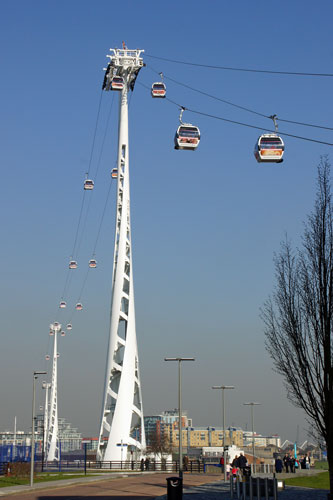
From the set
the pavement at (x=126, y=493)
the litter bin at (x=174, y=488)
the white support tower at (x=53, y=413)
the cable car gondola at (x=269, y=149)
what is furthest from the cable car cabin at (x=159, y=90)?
the white support tower at (x=53, y=413)

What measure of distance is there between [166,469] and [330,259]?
1752 inches

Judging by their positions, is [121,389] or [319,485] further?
[121,389]

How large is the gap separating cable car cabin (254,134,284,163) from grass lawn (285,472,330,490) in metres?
19.0

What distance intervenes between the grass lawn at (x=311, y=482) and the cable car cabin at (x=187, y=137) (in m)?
19.0

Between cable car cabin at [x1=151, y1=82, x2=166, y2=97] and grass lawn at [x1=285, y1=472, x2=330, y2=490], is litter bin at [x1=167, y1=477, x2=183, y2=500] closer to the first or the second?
grass lawn at [x1=285, y1=472, x2=330, y2=490]

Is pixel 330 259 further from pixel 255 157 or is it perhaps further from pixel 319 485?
pixel 319 485

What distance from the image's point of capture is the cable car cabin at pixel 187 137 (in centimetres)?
2200

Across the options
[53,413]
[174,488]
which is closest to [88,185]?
[174,488]

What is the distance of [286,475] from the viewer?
41.0 metres

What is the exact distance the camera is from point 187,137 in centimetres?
2214

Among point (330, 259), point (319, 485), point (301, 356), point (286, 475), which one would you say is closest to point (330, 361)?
point (301, 356)

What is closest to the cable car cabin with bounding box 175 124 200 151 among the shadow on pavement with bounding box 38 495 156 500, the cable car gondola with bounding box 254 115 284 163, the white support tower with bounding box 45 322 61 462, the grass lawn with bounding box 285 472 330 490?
the cable car gondola with bounding box 254 115 284 163

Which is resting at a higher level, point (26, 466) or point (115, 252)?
point (115, 252)

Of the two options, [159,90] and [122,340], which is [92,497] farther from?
[122,340]
